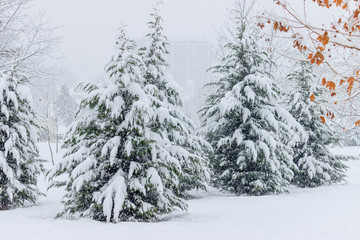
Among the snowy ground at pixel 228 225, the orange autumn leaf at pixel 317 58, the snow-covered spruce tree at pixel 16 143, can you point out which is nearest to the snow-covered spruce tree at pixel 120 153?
the snowy ground at pixel 228 225

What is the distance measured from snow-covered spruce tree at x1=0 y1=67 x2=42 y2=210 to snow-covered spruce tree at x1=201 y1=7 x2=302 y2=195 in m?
5.81

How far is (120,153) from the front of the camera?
295 inches

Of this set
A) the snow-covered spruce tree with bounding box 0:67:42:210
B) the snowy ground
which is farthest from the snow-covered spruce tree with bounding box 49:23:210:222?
the snow-covered spruce tree with bounding box 0:67:42:210

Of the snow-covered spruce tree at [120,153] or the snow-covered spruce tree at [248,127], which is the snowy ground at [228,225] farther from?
the snow-covered spruce tree at [248,127]

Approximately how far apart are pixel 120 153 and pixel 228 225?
276 centimetres

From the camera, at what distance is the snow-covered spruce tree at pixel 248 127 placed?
36.7 ft

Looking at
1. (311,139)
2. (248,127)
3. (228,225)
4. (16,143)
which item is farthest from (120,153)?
(311,139)

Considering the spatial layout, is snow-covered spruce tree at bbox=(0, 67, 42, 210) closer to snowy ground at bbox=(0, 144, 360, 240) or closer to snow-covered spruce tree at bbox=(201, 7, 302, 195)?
snowy ground at bbox=(0, 144, 360, 240)

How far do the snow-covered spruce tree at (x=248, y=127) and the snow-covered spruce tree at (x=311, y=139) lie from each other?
78.3 inches

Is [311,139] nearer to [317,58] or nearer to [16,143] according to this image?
[317,58]

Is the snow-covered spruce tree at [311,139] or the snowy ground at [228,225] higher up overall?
the snow-covered spruce tree at [311,139]

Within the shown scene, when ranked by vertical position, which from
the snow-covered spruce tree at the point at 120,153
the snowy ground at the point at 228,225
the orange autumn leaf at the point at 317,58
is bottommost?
the snowy ground at the point at 228,225

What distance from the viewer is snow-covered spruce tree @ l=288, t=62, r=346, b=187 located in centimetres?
1376

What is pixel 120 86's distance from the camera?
7.50 m
